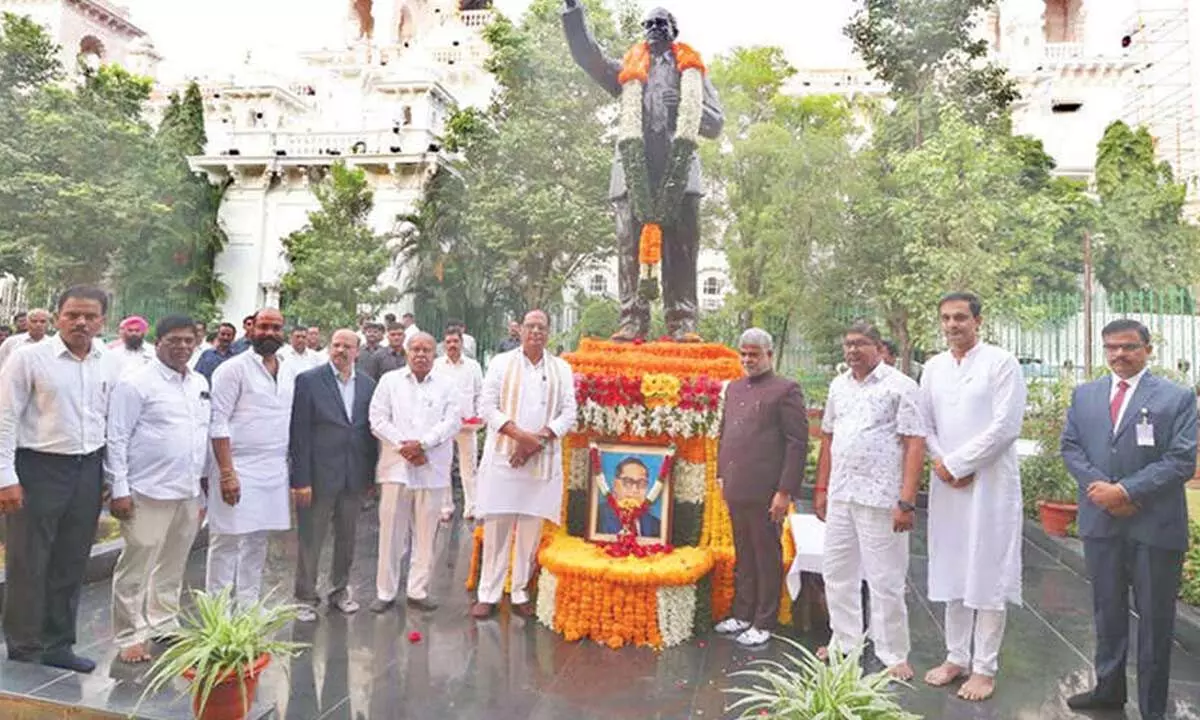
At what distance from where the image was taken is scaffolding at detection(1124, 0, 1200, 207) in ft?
80.5

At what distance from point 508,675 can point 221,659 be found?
4.84ft

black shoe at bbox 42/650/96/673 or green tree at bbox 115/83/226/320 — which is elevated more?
green tree at bbox 115/83/226/320

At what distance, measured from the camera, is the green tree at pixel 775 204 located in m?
16.5

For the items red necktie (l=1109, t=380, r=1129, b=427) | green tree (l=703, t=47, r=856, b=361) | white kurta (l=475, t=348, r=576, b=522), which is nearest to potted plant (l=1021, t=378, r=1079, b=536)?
red necktie (l=1109, t=380, r=1129, b=427)

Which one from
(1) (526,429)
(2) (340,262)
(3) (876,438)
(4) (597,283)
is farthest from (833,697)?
(4) (597,283)

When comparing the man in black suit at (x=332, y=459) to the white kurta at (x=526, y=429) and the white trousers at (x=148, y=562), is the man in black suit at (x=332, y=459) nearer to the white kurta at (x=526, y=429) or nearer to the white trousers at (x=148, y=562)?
the white trousers at (x=148, y=562)

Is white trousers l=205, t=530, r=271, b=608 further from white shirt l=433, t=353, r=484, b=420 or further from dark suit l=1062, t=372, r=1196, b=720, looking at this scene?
dark suit l=1062, t=372, r=1196, b=720

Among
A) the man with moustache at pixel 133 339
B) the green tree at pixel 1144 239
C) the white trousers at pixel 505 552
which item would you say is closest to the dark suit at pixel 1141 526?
the white trousers at pixel 505 552

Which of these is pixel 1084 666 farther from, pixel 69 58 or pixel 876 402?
pixel 69 58

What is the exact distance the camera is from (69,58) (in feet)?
122

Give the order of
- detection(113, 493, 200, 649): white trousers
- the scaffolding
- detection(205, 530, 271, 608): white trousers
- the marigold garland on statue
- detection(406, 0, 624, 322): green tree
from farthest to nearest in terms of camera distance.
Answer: the scaffolding < detection(406, 0, 624, 322): green tree < the marigold garland on statue < detection(205, 530, 271, 608): white trousers < detection(113, 493, 200, 649): white trousers

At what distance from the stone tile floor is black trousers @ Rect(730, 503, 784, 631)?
21cm

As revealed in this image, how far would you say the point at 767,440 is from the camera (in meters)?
4.32

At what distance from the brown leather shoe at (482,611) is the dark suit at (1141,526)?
3.29 metres
